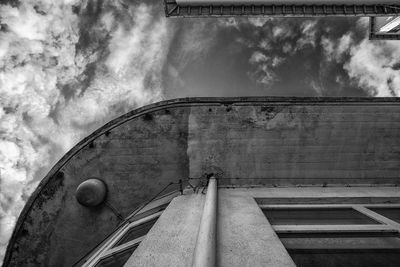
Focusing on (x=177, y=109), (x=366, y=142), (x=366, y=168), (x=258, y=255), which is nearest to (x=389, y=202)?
(x=366, y=168)

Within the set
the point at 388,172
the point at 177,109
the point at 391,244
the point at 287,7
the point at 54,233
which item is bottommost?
the point at 54,233

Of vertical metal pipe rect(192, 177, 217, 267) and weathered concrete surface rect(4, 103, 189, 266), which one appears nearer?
vertical metal pipe rect(192, 177, 217, 267)

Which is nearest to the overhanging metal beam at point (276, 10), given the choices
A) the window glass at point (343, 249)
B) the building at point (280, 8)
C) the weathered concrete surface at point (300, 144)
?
the building at point (280, 8)

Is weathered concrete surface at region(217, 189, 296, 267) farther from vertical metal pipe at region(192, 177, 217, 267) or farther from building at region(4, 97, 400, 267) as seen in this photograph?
building at region(4, 97, 400, 267)

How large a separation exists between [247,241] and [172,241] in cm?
121

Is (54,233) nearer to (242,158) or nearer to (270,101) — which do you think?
(242,158)

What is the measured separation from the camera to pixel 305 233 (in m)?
4.25

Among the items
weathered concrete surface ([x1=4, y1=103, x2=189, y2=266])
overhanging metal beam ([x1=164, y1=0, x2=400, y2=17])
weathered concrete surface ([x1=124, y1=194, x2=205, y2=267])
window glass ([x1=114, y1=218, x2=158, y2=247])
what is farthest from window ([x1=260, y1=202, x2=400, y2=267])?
overhanging metal beam ([x1=164, y1=0, x2=400, y2=17])

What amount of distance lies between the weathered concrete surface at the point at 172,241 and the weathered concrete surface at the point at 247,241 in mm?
473

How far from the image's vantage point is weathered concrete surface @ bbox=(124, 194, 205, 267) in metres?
3.04

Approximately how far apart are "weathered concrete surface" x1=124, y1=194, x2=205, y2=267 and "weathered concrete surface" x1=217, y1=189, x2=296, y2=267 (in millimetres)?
473

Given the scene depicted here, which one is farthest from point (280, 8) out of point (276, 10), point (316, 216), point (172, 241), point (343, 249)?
point (172, 241)

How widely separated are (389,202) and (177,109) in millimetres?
6774

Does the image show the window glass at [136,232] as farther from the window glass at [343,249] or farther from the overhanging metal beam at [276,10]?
the overhanging metal beam at [276,10]
